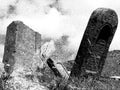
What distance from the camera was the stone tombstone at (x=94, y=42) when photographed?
5.21m

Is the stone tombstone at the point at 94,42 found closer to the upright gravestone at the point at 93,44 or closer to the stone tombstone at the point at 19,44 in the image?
the upright gravestone at the point at 93,44

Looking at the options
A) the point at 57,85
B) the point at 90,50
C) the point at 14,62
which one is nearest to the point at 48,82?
the point at 57,85

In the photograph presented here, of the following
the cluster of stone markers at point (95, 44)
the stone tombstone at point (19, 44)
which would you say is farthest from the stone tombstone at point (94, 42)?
the stone tombstone at point (19, 44)

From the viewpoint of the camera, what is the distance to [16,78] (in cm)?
491

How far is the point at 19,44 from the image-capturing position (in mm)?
13094

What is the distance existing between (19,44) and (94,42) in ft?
27.2

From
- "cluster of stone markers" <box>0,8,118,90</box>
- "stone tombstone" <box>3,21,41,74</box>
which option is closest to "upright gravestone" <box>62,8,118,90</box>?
"cluster of stone markers" <box>0,8,118,90</box>

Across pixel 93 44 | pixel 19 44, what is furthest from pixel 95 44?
pixel 19 44

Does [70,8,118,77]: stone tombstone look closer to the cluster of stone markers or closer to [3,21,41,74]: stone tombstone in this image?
the cluster of stone markers

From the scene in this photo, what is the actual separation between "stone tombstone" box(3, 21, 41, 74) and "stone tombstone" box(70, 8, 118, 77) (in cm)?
749

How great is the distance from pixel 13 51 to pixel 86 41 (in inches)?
316

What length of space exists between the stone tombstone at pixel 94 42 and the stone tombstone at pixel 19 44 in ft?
24.6

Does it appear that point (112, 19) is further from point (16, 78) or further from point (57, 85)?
point (16, 78)

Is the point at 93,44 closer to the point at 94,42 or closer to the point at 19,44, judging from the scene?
the point at 94,42
